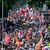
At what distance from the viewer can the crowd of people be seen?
32.8 feet

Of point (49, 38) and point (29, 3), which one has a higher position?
point (29, 3)

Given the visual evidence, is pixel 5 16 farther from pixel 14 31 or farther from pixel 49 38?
pixel 49 38

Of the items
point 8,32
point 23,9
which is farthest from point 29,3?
point 8,32

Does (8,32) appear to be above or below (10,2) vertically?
below

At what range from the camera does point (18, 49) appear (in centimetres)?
1018

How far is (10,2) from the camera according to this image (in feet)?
33.4

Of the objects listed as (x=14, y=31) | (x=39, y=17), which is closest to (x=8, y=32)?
(x=14, y=31)

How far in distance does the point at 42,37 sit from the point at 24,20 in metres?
0.59

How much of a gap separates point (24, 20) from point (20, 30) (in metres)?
0.26

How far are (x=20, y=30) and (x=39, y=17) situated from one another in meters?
0.55

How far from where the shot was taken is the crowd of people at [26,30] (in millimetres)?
9992

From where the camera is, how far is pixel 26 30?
10.1 metres

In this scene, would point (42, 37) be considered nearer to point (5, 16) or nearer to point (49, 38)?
point (49, 38)

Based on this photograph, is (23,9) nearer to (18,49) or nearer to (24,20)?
(24,20)
